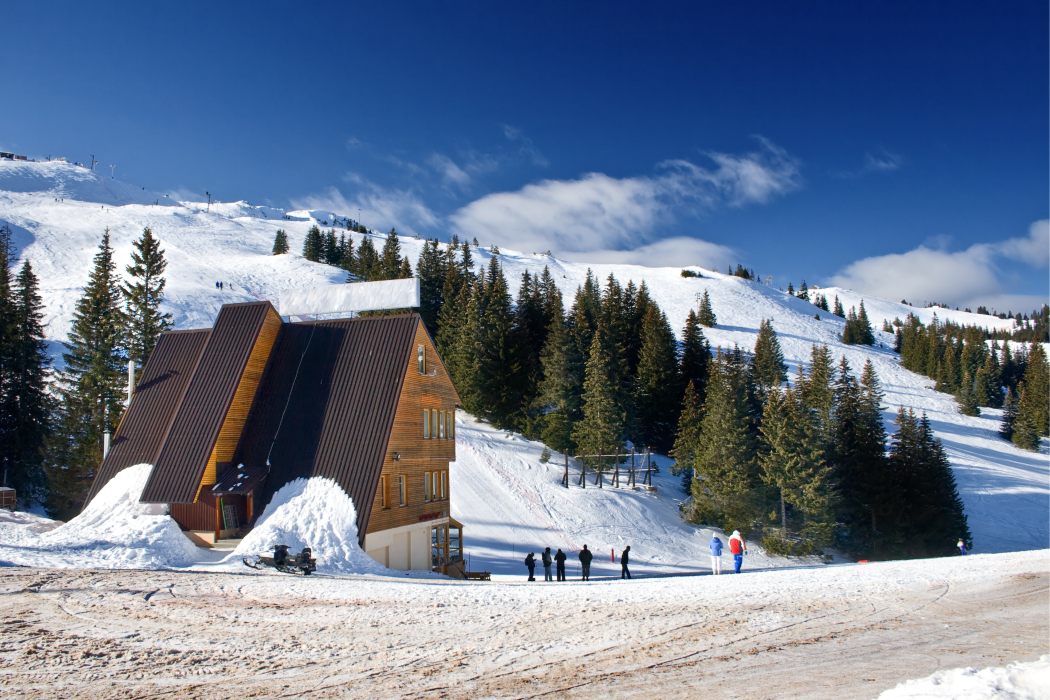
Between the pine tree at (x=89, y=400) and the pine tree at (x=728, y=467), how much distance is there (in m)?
34.2

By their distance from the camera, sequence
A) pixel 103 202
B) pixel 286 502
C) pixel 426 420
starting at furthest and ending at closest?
1. pixel 103 202
2. pixel 426 420
3. pixel 286 502

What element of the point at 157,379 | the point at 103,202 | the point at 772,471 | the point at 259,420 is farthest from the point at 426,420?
the point at 103,202

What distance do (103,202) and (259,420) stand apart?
194821 millimetres

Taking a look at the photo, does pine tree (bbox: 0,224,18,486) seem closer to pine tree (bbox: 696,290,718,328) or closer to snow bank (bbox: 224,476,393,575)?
snow bank (bbox: 224,476,393,575)

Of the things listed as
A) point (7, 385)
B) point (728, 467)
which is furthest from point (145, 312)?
point (728, 467)

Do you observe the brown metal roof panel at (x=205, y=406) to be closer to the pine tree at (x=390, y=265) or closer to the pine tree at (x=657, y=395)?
the pine tree at (x=657, y=395)

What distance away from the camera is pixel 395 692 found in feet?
22.0

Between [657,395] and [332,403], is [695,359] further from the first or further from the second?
[332,403]

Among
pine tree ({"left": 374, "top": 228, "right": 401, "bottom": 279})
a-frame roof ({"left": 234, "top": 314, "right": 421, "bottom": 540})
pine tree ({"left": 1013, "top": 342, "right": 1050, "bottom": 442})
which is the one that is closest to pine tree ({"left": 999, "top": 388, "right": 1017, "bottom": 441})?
pine tree ({"left": 1013, "top": 342, "right": 1050, "bottom": 442})

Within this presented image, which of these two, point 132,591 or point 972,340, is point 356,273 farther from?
point 972,340

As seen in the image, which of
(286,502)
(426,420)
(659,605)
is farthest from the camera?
(426,420)

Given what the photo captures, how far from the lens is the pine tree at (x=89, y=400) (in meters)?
33.3

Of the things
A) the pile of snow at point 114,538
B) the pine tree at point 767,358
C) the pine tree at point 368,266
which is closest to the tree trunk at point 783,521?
the pile of snow at point 114,538

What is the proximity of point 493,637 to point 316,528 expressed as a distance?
11.7 meters
